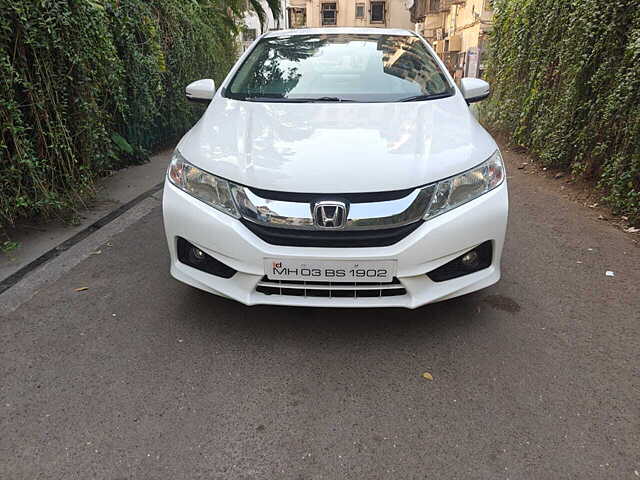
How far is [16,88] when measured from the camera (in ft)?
11.9

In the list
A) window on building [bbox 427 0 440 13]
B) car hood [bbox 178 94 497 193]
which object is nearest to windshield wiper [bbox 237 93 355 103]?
car hood [bbox 178 94 497 193]

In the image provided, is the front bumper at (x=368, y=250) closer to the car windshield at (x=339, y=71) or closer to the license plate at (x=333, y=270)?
the license plate at (x=333, y=270)

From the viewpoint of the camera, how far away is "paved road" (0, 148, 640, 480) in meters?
1.93

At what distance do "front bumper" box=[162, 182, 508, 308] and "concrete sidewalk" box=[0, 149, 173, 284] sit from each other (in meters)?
1.73

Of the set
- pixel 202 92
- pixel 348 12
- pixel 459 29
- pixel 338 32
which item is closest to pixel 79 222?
pixel 202 92

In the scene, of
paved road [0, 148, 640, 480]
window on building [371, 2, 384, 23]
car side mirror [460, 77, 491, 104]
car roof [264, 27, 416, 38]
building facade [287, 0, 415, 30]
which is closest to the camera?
paved road [0, 148, 640, 480]

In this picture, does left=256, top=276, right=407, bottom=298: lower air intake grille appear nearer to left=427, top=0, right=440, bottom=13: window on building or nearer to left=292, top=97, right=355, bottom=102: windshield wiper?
left=292, top=97, right=355, bottom=102: windshield wiper

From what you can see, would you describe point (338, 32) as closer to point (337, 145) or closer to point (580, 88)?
point (337, 145)

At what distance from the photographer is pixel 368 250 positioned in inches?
92.0

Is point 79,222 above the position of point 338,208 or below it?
below

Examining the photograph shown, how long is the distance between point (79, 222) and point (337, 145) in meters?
2.78

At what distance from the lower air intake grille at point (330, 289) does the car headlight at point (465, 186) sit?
0.39m

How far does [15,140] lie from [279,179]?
2260 mm

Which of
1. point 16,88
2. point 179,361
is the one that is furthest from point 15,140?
point 179,361
